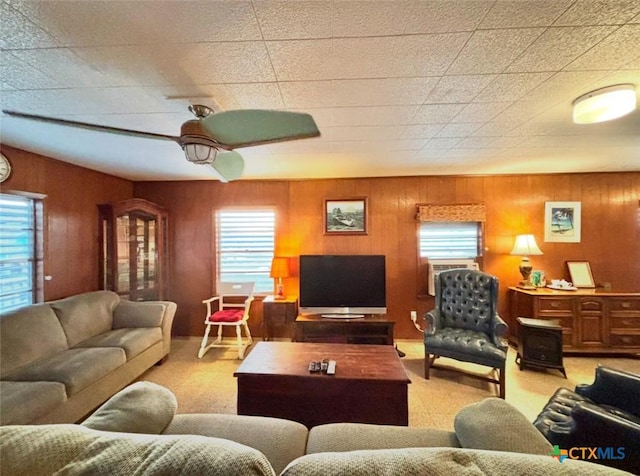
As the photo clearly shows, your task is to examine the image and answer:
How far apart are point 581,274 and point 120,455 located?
16.8 ft

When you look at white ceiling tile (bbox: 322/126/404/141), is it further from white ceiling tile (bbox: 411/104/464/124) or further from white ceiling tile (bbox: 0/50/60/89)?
white ceiling tile (bbox: 0/50/60/89)

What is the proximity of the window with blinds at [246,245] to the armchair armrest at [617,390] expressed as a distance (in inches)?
139

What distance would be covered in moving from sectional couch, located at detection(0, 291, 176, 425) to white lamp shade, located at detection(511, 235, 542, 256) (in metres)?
4.56

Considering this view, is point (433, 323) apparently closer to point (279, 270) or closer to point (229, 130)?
point (279, 270)

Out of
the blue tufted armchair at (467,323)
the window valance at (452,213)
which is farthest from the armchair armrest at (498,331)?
the window valance at (452,213)

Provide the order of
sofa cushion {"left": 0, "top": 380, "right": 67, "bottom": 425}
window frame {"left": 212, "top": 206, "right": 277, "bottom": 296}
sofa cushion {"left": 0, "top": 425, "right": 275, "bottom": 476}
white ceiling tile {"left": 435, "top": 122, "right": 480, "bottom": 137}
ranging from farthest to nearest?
window frame {"left": 212, "top": 206, "right": 277, "bottom": 296}, white ceiling tile {"left": 435, "top": 122, "right": 480, "bottom": 137}, sofa cushion {"left": 0, "top": 380, "right": 67, "bottom": 425}, sofa cushion {"left": 0, "top": 425, "right": 275, "bottom": 476}

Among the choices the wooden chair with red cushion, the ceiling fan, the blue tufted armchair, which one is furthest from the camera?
the wooden chair with red cushion

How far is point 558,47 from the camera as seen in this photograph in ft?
4.36

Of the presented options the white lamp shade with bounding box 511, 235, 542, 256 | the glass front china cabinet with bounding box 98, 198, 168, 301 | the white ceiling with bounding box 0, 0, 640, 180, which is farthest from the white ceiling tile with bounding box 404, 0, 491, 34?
the glass front china cabinet with bounding box 98, 198, 168, 301

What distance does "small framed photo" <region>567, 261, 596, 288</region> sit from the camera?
147 inches

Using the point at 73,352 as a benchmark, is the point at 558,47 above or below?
above

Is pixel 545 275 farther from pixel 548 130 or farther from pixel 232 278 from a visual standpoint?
pixel 232 278

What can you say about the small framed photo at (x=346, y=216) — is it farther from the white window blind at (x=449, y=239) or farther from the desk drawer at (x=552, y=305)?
the desk drawer at (x=552, y=305)

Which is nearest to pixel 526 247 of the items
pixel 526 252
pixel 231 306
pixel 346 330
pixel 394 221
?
pixel 526 252
